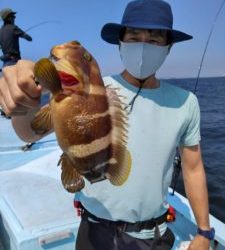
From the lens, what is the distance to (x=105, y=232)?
7.73 feet

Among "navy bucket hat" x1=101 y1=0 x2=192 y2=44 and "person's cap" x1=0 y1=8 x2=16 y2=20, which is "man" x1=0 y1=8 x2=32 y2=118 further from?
"navy bucket hat" x1=101 y1=0 x2=192 y2=44

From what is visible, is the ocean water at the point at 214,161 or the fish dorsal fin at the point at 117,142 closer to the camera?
the fish dorsal fin at the point at 117,142

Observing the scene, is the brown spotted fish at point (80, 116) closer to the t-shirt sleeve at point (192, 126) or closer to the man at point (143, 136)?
the man at point (143, 136)

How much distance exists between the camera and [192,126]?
2441mm

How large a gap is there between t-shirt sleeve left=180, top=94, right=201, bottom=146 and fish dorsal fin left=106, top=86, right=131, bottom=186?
1010 mm

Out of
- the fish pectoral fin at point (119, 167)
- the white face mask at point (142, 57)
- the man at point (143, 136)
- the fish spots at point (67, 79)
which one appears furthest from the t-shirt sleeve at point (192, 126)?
the fish spots at point (67, 79)

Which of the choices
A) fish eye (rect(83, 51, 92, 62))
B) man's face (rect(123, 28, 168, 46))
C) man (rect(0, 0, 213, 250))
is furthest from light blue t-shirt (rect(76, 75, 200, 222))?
fish eye (rect(83, 51, 92, 62))

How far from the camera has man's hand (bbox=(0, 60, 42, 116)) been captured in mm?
1268

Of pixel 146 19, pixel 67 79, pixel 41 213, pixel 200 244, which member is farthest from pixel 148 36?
pixel 41 213

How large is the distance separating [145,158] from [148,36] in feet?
2.53

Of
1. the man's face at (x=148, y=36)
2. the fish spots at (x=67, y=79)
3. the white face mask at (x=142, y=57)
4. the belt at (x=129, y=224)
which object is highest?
the fish spots at (x=67, y=79)

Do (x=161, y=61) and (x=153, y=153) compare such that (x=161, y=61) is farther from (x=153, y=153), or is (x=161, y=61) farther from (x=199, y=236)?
(x=199, y=236)

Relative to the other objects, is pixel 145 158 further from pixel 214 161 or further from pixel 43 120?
pixel 214 161

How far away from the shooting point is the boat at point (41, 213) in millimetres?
3193
